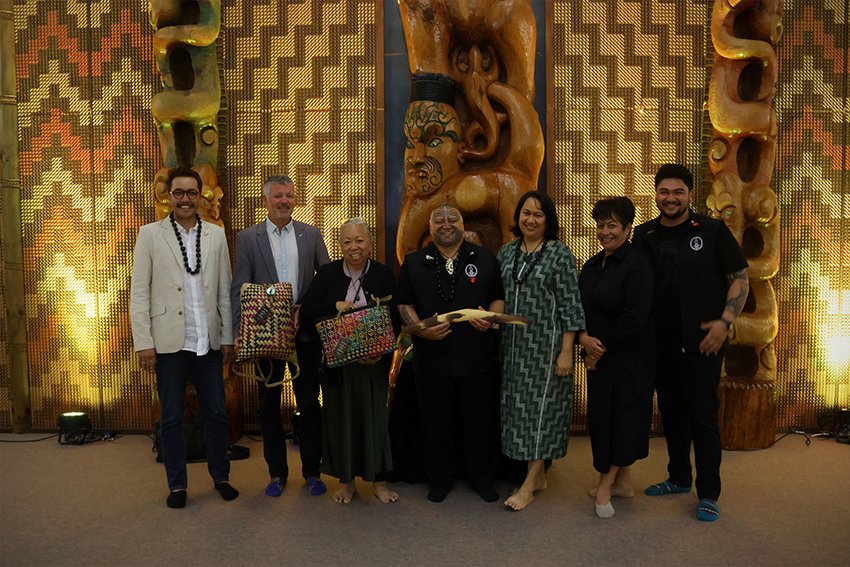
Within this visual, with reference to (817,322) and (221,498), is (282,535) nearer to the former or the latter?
(221,498)

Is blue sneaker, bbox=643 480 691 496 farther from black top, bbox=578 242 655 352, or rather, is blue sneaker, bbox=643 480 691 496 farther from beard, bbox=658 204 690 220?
beard, bbox=658 204 690 220

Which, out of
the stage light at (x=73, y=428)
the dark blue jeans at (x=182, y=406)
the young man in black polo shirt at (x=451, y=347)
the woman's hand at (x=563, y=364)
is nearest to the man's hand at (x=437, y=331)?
the young man in black polo shirt at (x=451, y=347)

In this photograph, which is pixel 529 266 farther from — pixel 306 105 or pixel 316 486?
pixel 306 105

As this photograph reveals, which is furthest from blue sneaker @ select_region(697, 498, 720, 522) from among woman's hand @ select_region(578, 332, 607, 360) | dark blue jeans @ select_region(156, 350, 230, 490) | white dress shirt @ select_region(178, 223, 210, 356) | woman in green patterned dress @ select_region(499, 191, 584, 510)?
white dress shirt @ select_region(178, 223, 210, 356)

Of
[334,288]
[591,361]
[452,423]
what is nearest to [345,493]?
[452,423]

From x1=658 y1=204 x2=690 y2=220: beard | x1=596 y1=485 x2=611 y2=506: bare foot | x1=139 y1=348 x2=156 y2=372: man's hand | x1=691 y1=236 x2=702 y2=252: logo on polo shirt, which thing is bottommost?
x1=596 y1=485 x2=611 y2=506: bare foot

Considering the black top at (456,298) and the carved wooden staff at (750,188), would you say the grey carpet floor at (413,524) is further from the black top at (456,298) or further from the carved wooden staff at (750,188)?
the black top at (456,298)

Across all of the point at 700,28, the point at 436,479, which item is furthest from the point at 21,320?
the point at 700,28

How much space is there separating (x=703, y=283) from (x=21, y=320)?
5.28 m

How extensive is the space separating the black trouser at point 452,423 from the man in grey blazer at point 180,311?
1211 millimetres

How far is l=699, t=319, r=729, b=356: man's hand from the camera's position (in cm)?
302

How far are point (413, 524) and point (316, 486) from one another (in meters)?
0.72

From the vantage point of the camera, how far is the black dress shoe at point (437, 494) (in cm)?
325

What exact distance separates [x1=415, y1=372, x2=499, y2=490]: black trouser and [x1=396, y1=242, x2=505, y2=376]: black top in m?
0.09
